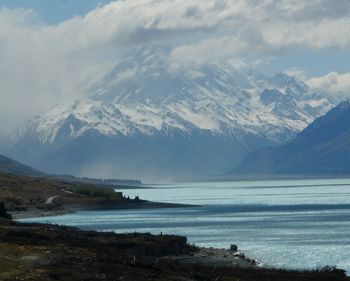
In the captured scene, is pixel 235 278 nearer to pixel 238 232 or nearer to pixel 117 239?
pixel 117 239

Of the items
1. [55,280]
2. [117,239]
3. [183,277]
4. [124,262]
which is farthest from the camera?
[117,239]

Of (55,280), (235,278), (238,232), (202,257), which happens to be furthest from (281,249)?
(55,280)

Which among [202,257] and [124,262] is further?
[202,257]

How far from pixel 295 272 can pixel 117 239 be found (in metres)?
33.0

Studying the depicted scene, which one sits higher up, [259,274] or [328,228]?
[328,228]

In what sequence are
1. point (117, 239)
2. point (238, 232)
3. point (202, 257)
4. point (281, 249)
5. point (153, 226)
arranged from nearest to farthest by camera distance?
point (202, 257), point (117, 239), point (281, 249), point (238, 232), point (153, 226)

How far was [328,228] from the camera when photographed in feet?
581

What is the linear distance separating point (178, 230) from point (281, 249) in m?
47.5

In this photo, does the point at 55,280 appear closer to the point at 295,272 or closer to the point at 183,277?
the point at 183,277

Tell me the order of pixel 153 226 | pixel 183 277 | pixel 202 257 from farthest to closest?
pixel 153 226 < pixel 202 257 < pixel 183 277

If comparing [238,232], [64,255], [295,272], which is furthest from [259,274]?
[238,232]

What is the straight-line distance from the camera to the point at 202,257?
360ft

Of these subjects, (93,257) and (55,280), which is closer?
(55,280)

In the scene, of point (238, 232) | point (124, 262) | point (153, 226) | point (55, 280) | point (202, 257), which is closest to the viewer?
point (55, 280)
